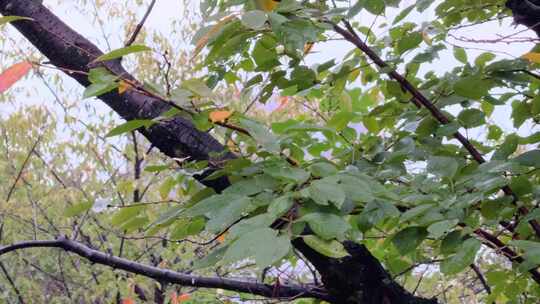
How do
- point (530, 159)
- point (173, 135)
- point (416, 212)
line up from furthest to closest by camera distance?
point (173, 135)
point (530, 159)
point (416, 212)

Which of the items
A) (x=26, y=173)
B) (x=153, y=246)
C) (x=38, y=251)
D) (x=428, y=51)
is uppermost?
(x=26, y=173)

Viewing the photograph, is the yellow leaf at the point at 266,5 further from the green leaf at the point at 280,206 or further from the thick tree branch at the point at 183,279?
the thick tree branch at the point at 183,279

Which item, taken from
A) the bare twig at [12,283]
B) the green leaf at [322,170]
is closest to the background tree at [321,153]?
the green leaf at [322,170]

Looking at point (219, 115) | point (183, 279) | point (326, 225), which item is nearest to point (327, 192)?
point (326, 225)

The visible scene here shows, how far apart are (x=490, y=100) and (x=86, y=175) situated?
256 centimetres

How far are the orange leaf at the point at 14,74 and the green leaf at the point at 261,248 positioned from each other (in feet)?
0.88

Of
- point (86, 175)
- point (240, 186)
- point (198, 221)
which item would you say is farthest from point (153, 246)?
point (240, 186)

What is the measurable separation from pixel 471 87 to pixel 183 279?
1.57 feet

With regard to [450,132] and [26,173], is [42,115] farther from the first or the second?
[450,132]

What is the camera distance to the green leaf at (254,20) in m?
0.48

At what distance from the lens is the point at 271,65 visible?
0.71m

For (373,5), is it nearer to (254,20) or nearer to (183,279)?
(254,20)

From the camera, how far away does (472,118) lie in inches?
30.4

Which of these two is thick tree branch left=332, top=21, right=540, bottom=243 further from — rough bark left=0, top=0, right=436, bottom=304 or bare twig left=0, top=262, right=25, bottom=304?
bare twig left=0, top=262, right=25, bottom=304
